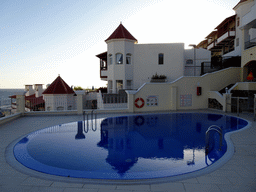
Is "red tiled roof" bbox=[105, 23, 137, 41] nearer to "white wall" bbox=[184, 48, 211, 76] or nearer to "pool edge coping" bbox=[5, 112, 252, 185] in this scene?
"white wall" bbox=[184, 48, 211, 76]

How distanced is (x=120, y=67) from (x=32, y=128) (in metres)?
14.1

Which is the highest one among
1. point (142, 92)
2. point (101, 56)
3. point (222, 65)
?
point (101, 56)

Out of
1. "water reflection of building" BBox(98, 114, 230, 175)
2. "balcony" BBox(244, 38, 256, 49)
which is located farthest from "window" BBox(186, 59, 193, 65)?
"water reflection of building" BBox(98, 114, 230, 175)

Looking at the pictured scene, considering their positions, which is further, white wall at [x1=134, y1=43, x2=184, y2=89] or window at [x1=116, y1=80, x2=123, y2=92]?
window at [x1=116, y1=80, x2=123, y2=92]

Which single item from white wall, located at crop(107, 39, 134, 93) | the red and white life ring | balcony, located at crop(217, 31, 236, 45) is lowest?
the red and white life ring

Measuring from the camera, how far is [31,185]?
Result: 4.56 m

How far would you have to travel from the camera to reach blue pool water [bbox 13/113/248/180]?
5855 millimetres

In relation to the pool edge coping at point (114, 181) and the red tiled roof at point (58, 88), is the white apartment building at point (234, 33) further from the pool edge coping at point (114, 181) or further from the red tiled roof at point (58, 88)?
the red tiled roof at point (58, 88)

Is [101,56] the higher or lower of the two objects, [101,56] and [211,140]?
the higher

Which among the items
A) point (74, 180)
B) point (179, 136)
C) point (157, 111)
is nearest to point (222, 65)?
point (157, 111)

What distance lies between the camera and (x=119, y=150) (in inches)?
308

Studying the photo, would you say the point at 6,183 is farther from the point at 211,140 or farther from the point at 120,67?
the point at 120,67

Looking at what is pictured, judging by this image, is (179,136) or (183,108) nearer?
(179,136)

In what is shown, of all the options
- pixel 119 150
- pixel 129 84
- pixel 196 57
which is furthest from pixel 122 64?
pixel 119 150
